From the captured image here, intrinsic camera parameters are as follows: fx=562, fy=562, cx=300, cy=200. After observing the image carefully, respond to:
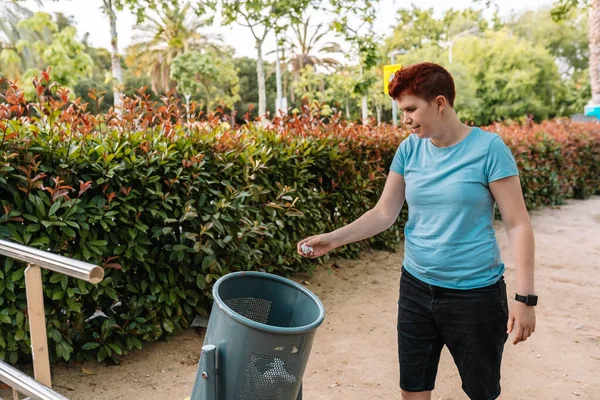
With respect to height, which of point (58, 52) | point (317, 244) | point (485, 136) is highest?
point (58, 52)

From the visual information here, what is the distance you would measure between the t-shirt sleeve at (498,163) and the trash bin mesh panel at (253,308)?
1.00 meters

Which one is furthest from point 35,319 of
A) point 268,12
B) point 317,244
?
point 268,12

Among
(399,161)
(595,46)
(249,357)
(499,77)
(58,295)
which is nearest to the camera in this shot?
(249,357)

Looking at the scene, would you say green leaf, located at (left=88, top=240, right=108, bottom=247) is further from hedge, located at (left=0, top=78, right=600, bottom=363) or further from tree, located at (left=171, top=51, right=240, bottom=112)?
tree, located at (left=171, top=51, right=240, bottom=112)

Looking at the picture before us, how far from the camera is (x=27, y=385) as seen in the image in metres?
1.87

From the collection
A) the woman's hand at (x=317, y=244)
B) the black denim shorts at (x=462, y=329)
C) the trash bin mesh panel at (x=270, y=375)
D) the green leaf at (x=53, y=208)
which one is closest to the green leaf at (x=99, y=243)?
the green leaf at (x=53, y=208)

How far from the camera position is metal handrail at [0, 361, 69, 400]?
1758 mm

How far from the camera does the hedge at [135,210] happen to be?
320 cm

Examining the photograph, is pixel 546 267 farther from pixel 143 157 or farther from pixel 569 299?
pixel 143 157

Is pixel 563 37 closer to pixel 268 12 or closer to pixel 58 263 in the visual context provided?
pixel 268 12

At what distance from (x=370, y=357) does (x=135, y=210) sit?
1.86 m

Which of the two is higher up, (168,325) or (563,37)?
(563,37)

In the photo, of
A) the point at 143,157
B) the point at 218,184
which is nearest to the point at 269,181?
the point at 218,184

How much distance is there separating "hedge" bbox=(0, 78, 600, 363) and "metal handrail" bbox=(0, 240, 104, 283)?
4.00 ft
